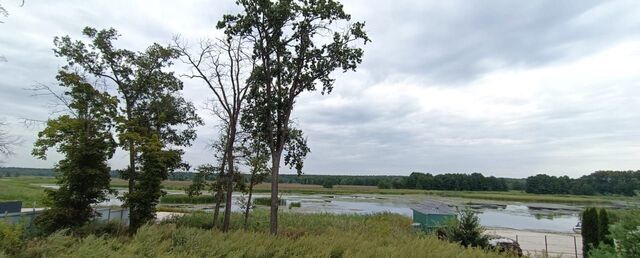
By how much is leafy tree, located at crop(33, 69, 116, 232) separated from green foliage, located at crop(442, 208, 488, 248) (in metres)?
15.3

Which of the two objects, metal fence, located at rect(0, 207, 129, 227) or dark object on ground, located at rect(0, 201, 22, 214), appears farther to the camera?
dark object on ground, located at rect(0, 201, 22, 214)

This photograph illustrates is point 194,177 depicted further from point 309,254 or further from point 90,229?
point 309,254

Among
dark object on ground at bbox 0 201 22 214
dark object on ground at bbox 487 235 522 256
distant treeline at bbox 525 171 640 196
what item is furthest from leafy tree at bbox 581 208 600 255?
distant treeline at bbox 525 171 640 196

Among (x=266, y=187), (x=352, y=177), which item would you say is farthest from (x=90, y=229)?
(x=352, y=177)

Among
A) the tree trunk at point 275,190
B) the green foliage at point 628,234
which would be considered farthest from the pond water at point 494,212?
the green foliage at point 628,234

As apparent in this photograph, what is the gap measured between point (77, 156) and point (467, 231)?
656 inches

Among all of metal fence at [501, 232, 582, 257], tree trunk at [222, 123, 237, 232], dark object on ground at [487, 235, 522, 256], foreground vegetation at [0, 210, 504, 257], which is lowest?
metal fence at [501, 232, 582, 257]

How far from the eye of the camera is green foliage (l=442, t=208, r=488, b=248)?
15.8 meters

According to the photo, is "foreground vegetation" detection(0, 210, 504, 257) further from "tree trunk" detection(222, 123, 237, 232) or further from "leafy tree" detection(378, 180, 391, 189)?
"leafy tree" detection(378, 180, 391, 189)

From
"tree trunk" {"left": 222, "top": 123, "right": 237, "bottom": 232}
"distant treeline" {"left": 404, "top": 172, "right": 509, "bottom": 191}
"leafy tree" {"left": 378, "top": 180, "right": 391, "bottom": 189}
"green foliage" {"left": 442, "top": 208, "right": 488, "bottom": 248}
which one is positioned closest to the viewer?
"green foliage" {"left": 442, "top": 208, "right": 488, "bottom": 248}

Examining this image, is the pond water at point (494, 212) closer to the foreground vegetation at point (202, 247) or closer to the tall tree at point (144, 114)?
the tall tree at point (144, 114)

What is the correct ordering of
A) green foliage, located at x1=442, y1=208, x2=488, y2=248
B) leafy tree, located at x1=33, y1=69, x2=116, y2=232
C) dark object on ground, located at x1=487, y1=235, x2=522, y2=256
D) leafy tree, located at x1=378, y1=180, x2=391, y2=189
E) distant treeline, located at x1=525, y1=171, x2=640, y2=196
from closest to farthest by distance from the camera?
1. dark object on ground, located at x1=487, y1=235, x2=522, y2=256
2. green foliage, located at x1=442, y1=208, x2=488, y2=248
3. leafy tree, located at x1=33, y1=69, x2=116, y2=232
4. distant treeline, located at x1=525, y1=171, x2=640, y2=196
5. leafy tree, located at x1=378, y1=180, x2=391, y2=189

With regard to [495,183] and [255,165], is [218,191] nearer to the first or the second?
[255,165]

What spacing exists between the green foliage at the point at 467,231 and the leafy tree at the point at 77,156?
15343 mm
